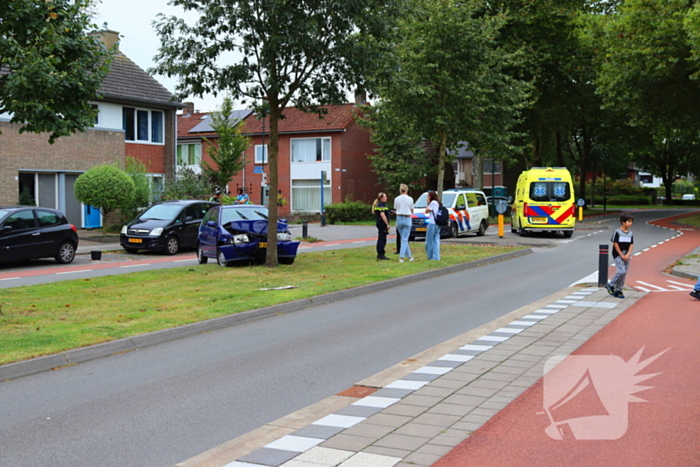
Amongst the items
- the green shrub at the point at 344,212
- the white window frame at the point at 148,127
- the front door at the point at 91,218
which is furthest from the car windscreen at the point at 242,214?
the green shrub at the point at 344,212

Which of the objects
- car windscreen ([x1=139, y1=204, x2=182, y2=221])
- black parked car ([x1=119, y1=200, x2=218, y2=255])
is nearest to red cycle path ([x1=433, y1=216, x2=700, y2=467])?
black parked car ([x1=119, y1=200, x2=218, y2=255])

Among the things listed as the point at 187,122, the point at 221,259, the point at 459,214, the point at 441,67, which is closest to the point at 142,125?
the point at 459,214

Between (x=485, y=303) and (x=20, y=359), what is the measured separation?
24.1 ft

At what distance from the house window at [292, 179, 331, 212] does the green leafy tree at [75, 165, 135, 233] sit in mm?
25807

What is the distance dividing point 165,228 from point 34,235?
14.0ft

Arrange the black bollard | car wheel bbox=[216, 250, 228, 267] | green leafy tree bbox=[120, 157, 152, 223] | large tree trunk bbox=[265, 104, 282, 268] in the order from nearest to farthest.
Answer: the black bollard
large tree trunk bbox=[265, 104, 282, 268]
car wheel bbox=[216, 250, 228, 267]
green leafy tree bbox=[120, 157, 152, 223]

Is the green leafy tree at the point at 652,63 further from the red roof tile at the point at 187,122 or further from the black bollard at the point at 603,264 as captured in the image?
the red roof tile at the point at 187,122

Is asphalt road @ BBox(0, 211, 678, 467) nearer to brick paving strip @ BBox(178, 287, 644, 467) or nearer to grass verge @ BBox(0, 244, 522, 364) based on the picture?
brick paving strip @ BBox(178, 287, 644, 467)

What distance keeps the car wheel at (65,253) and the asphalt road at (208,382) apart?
1106cm

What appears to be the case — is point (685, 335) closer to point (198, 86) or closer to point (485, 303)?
point (485, 303)

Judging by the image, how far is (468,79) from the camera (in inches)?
1017

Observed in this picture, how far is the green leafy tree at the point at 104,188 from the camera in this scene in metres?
25.8

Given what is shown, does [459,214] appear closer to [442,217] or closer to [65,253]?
[442,217]

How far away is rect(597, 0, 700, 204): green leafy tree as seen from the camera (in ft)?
103
